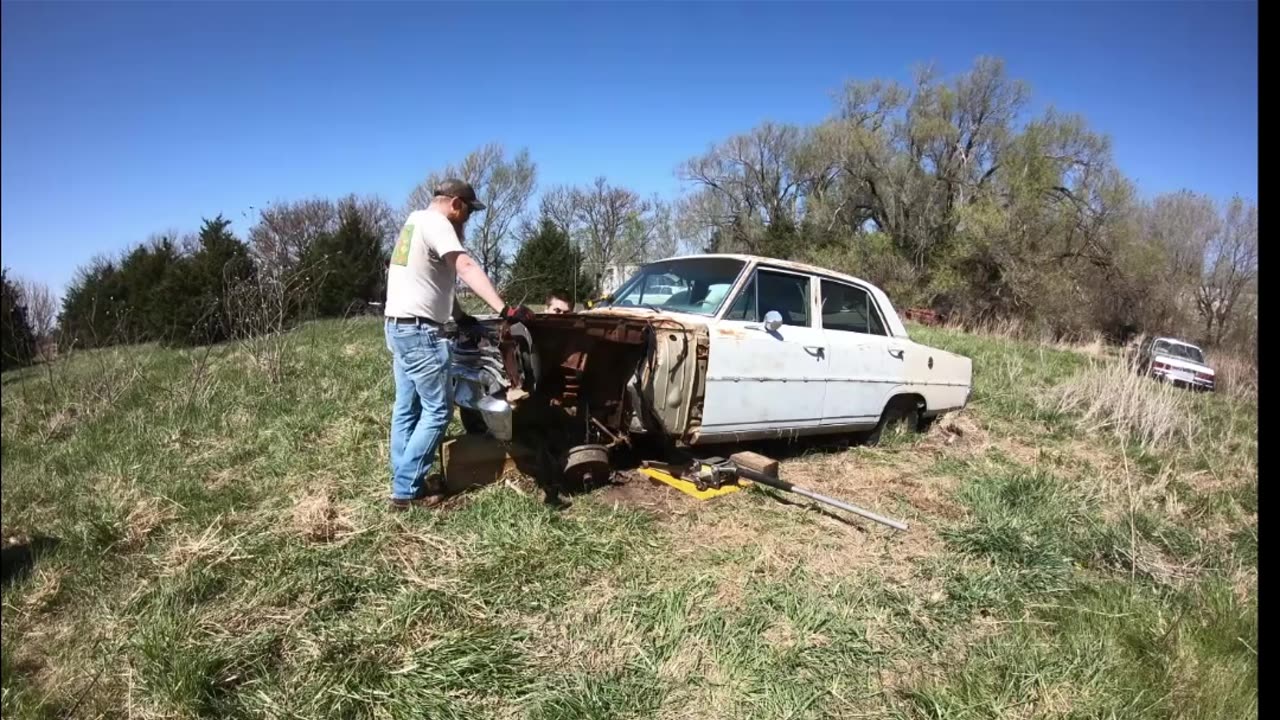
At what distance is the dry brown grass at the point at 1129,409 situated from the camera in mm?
7500

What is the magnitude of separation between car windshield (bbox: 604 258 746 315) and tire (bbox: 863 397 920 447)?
7.62 feet

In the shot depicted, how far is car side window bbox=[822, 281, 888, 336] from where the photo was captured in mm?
5707

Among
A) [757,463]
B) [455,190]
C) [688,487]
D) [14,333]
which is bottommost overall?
[688,487]

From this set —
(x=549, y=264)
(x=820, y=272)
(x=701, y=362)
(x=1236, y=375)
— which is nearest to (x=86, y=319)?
(x=701, y=362)

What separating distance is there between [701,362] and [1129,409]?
6416mm

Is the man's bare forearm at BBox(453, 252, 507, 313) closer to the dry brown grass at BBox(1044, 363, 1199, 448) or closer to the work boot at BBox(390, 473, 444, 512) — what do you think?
the work boot at BBox(390, 473, 444, 512)

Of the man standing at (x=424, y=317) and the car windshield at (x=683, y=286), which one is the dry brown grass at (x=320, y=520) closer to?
the man standing at (x=424, y=317)

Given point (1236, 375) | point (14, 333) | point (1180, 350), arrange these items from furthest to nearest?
point (1180, 350)
point (1236, 375)
point (14, 333)

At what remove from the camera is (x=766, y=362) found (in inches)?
193

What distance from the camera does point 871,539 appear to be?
409 cm

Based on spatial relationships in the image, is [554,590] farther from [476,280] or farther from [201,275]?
[201,275]

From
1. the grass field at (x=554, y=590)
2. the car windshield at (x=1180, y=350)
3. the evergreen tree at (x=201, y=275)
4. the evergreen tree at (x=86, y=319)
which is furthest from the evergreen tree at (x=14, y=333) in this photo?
the car windshield at (x=1180, y=350)

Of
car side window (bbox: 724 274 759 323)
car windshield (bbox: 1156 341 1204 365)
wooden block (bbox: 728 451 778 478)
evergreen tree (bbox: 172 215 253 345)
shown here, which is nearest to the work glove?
car side window (bbox: 724 274 759 323)

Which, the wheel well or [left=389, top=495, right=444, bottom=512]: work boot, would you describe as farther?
the wheel well
